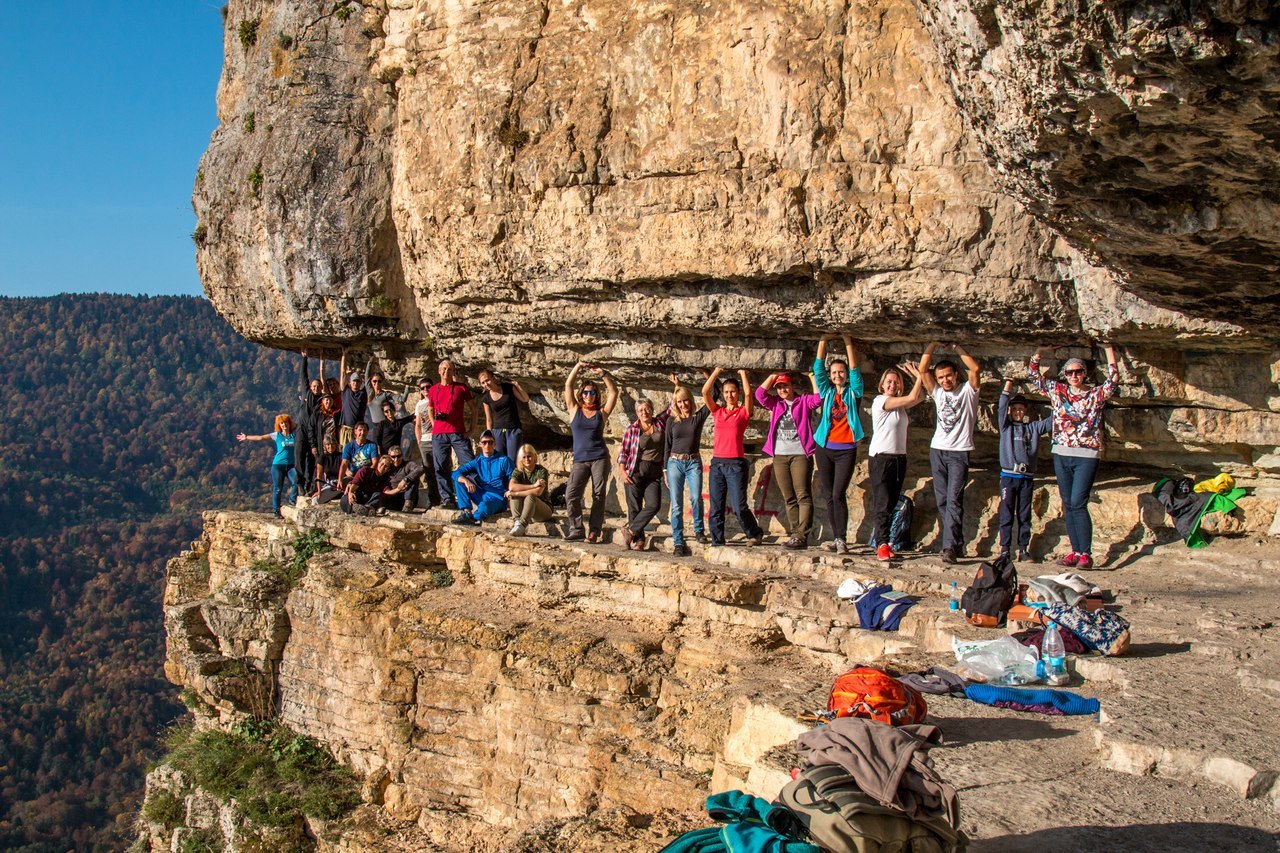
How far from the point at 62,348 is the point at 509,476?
7572 centimetres

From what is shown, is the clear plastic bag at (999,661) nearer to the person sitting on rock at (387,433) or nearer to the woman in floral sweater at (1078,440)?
the woman in floral sweater at (1078,440)

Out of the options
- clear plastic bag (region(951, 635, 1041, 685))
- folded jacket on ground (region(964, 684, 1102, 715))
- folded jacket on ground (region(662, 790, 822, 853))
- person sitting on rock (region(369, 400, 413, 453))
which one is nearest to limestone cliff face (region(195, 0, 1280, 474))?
person sitting on rock (region(369, 400, 413, 453))

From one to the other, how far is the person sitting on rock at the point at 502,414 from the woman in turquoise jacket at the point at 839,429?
12.2 feet

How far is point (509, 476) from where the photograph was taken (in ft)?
34.3

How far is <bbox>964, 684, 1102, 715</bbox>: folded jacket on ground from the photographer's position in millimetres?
4945

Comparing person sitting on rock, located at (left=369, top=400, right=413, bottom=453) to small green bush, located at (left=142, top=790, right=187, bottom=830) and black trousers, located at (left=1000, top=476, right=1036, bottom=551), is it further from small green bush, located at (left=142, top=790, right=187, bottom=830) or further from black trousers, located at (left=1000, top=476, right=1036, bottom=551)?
black trousers, located at (left=1000, top=476, right=1036, bottom=551)

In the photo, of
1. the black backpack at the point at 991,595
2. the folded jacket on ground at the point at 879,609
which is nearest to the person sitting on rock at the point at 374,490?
the folded jacket on ground at the point at 879,609

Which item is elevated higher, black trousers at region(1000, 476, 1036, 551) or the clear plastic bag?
black trousers at region(1000, 476, 1036, 551)

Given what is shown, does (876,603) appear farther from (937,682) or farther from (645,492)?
(645,492)

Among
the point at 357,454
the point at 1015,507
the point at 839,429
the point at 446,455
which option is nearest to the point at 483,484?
the point at 446,455

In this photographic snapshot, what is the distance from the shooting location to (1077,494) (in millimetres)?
7387

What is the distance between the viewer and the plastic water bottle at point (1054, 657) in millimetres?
5234

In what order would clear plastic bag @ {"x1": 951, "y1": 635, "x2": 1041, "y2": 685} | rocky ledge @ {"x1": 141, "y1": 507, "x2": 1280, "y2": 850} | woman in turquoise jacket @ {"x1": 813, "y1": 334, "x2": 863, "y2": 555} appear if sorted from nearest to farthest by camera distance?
rocky ledge @ {"x1": 141, "y1": 507, "x2": 1280, "y2": 850} → clear plastic bag @ {"x1": 951, "y1": 635, "x2": 1041, "y2": 685} → woman in turquoise jacket @ {"x1": 813, "y1": 334, "x2": 863, "y2": 555}

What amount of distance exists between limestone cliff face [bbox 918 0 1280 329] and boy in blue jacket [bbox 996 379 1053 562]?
2.12m
